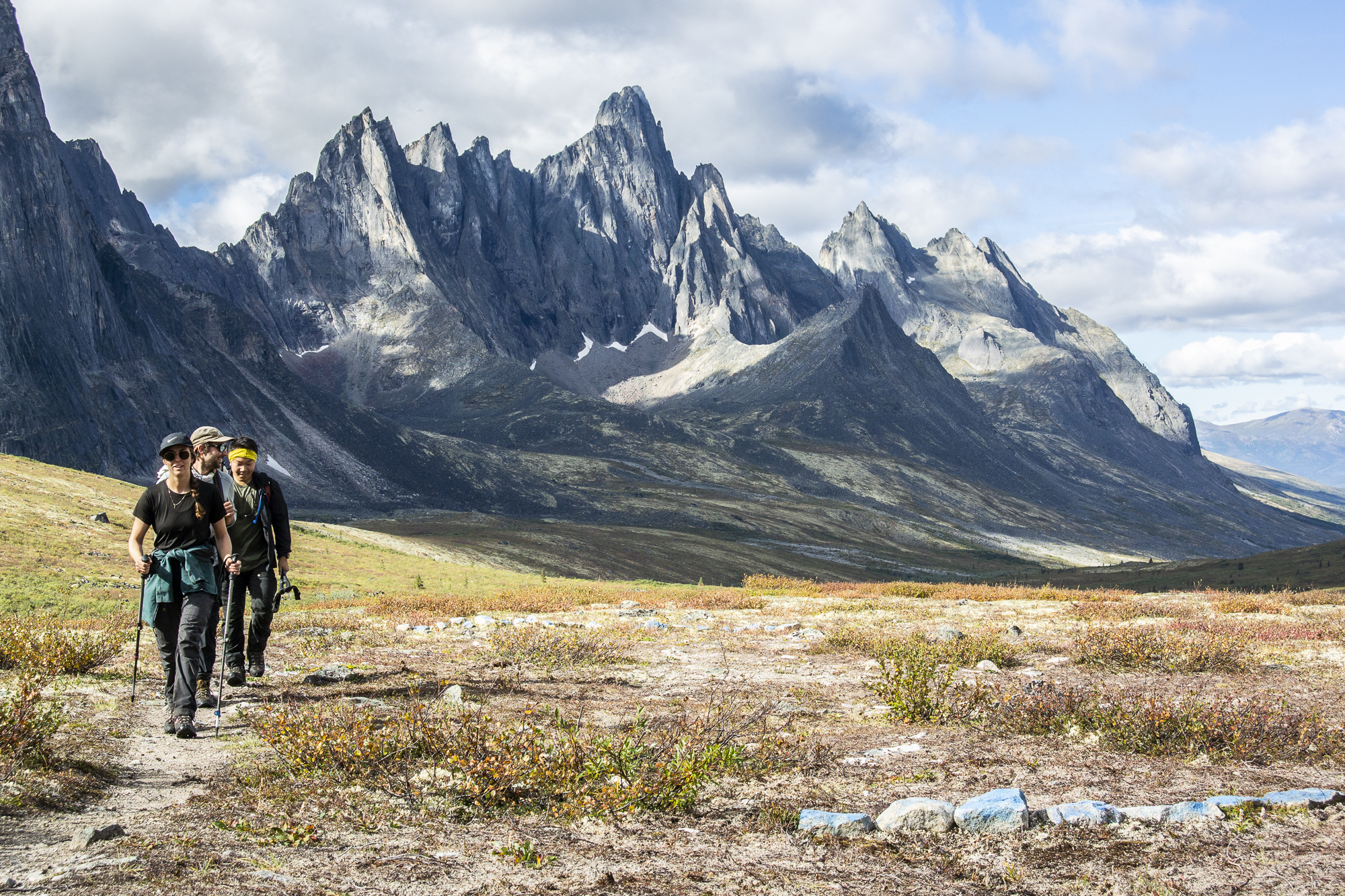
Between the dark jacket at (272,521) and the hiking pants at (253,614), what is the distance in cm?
26

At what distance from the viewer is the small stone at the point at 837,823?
7438 millimetres

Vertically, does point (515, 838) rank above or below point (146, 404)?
below

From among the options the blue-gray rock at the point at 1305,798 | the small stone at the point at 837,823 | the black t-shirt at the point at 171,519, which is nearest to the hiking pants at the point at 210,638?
the black t-shirt at the point at 171,519

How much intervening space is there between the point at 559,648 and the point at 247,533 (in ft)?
18.4

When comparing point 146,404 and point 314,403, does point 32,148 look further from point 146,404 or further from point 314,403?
point 314,403

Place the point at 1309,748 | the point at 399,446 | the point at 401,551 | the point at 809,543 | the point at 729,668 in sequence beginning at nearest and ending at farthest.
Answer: the point at 1309,748, the point at 729,668, the point at 401,551, the point at 809,543, the point at 399,446

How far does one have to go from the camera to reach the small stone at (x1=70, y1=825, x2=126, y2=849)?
6.73 metres

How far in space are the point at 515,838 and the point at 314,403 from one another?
170947 millimetres

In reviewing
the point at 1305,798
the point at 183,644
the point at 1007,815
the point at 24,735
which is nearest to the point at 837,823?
the point at 1007,815

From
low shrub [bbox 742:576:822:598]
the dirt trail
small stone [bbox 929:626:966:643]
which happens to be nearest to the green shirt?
the dirt trail

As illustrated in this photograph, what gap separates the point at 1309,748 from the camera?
9.44 m

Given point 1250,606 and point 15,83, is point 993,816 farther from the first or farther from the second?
point 15,83

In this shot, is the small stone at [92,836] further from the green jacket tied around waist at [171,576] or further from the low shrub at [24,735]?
the green jacket tied around waist at [171,576]

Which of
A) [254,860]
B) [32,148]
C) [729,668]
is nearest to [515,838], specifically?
[254,860]
